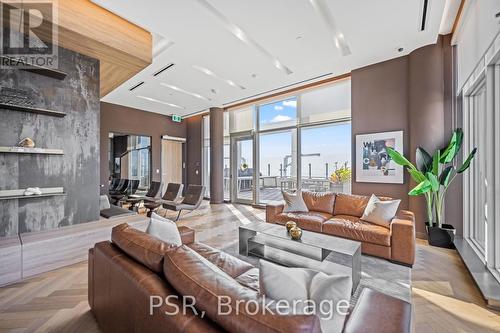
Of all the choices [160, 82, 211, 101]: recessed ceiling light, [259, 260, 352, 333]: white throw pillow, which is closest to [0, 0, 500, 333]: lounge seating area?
[259, 260, 352, 333]: white throw pillow

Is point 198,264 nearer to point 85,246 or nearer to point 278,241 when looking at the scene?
point 278,241

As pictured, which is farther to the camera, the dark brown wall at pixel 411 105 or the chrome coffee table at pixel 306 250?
the dark brown wall at pixel 411 105

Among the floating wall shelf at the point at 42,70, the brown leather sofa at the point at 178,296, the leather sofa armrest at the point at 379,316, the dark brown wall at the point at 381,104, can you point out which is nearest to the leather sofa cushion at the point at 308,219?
the dark brown wall at the point at 381,104

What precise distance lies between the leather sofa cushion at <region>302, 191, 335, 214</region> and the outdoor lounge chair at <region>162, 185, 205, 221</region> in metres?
2.58

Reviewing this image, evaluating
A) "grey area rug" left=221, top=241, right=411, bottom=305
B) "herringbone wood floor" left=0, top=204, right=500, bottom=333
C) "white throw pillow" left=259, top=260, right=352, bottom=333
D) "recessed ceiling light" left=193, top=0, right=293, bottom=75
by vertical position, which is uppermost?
"recessed ceiling light" left=193, top=0, right=293, bottom=75

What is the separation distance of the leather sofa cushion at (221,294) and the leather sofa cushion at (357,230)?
2603mm

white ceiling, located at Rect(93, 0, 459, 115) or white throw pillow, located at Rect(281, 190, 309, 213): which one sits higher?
white ceiling, located at Rect(93, 0, 459, 115)

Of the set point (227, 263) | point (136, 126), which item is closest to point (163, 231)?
point (227, 263)

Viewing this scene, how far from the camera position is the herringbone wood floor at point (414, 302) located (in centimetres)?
183

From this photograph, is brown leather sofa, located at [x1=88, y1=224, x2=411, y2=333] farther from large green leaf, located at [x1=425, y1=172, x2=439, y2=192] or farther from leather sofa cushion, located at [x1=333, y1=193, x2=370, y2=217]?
large green leaf, located at [x1=425, y1=172, x2=439, y2=192]

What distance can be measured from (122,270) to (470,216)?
471 cm

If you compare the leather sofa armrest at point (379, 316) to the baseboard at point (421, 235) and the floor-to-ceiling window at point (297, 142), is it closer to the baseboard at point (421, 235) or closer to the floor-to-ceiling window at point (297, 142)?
the baseboard at point (421, 235)

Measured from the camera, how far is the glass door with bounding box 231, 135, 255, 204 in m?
7.47

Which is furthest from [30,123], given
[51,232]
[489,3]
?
[489,3]
